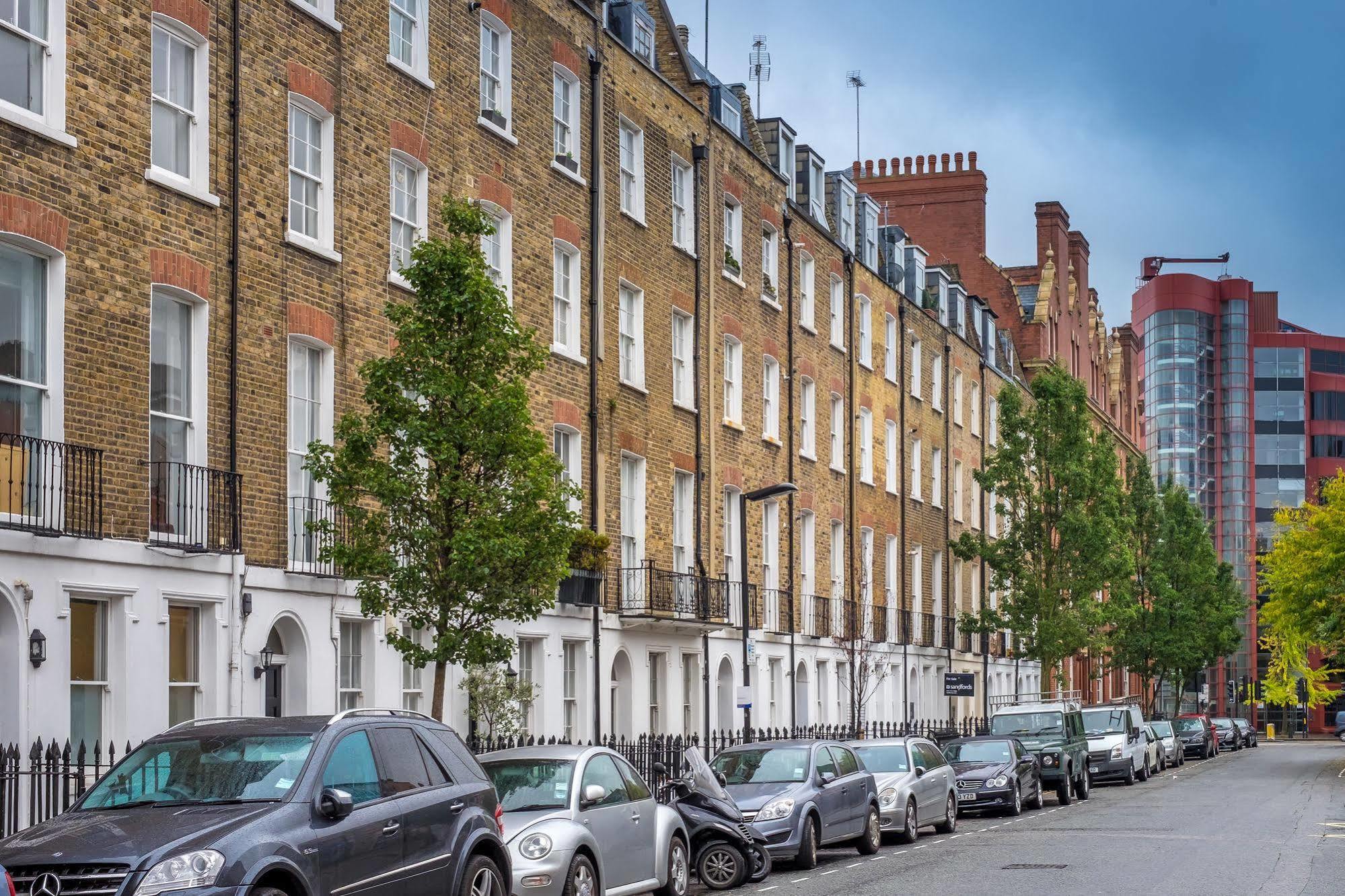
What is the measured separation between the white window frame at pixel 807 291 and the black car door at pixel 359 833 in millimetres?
29962

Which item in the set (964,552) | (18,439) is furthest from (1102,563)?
(18,439)

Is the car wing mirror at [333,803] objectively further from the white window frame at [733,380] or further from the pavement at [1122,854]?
the white window frame at [733,380]

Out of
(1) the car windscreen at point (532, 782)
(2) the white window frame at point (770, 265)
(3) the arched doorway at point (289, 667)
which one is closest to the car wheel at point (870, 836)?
(3) the arched doorway at point (289, 667)

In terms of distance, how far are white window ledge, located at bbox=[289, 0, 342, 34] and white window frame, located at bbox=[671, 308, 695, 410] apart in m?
12.0

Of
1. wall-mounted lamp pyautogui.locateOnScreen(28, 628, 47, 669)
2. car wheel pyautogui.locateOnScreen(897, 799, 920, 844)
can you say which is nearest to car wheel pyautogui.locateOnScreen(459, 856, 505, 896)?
wall-mounted lamp pyautogui.locateOnScreen(28, 628, 47, 669)

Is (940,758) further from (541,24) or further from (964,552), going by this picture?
(964,552)

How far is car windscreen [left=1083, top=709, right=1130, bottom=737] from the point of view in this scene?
43500 mm

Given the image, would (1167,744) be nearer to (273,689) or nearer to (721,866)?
(721,866)

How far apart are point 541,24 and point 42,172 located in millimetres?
12535

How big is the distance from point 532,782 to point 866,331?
3172 centimetres

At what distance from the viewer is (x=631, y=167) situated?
32.2 m

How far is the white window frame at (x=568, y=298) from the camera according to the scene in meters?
28.6

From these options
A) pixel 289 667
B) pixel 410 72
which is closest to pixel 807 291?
pixel 410 72

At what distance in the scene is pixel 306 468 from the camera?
19078 mm
